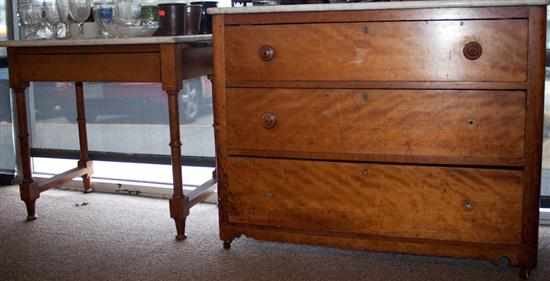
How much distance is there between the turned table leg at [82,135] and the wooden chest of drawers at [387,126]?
3.80ft

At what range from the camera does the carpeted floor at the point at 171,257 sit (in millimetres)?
2270

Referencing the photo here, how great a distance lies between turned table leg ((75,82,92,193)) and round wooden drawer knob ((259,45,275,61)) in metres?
1.34

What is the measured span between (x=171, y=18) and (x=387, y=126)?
1006mm

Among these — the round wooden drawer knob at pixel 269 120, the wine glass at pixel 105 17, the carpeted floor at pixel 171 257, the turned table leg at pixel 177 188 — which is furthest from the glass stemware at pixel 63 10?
the round wooden drawer knob at pixel 269 120

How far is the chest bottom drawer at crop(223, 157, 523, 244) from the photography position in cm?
214

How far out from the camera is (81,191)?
3.42 m

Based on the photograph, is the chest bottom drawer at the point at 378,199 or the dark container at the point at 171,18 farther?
the dark container at the point at 171,18

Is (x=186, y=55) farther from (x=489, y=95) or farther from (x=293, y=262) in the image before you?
(x=489, y=95)

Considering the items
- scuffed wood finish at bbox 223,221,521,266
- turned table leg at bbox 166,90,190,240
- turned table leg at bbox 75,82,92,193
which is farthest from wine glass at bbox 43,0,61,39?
scuffed wood finish at bbox 223,221,521,266

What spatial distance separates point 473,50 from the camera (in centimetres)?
204

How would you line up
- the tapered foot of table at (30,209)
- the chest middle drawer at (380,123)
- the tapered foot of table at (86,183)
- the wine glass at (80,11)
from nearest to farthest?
the chest middle drawer at (380,123) → the wine glass at (80,11) → the tapered foot of table at (30,209) → the tapered foot of table at (86,183)

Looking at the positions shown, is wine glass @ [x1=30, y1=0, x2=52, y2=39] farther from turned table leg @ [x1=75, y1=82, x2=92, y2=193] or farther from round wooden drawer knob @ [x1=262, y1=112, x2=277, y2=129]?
round wooden drawer knob @ [x1=262, y1=112, x2=277, y2=129]

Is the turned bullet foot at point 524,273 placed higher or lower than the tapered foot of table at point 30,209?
lower

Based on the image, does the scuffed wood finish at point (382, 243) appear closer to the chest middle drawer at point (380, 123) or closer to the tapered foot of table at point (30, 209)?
the chest middle drawer at point (380, 123)
